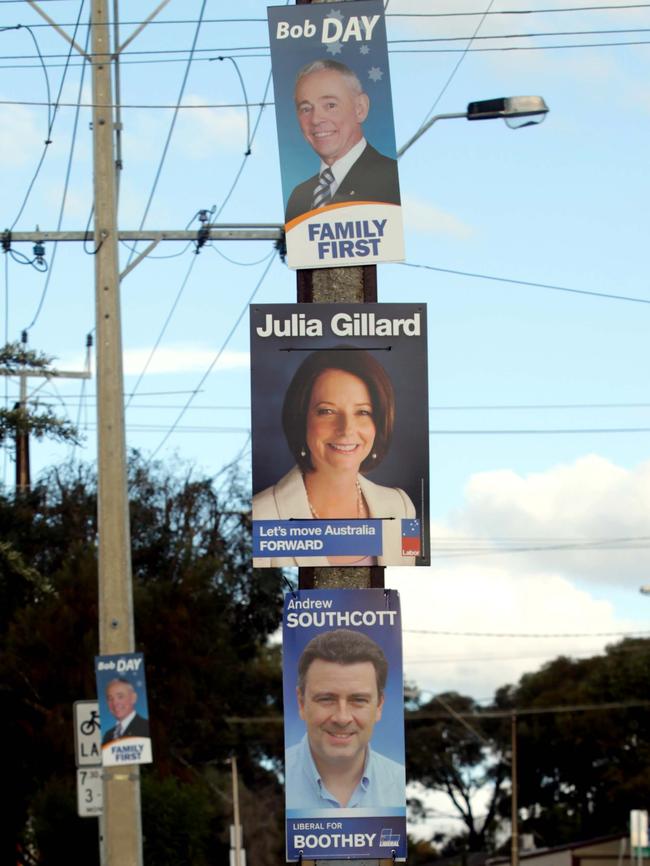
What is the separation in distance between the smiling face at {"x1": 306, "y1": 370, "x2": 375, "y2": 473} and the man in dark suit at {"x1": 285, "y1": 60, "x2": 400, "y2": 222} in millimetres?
1408

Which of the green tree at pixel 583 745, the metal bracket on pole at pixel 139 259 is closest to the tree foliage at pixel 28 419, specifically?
the metal bracket on pole at pixel 139 259

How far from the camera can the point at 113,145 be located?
52.9 ft

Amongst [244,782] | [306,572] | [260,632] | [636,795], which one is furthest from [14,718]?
[636,795]

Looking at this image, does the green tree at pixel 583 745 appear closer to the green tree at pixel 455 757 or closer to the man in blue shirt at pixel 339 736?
the green tree at pixel 455 757

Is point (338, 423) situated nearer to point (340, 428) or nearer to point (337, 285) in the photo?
point (340, 428)

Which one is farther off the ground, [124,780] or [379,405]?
[379,405]

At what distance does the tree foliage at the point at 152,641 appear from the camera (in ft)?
101

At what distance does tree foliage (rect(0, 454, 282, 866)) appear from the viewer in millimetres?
30656

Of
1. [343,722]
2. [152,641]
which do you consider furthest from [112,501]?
[152,641]

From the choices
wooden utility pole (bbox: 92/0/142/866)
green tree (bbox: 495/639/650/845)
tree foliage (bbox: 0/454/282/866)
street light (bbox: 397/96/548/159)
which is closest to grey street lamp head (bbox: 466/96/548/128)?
street light (bbox: 397/96/548/159)

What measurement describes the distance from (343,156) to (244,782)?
2158 inches

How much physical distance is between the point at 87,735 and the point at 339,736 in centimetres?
541

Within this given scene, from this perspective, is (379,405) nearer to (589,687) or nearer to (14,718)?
(14,718)

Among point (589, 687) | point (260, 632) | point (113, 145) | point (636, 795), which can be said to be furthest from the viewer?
point (589, 687)
